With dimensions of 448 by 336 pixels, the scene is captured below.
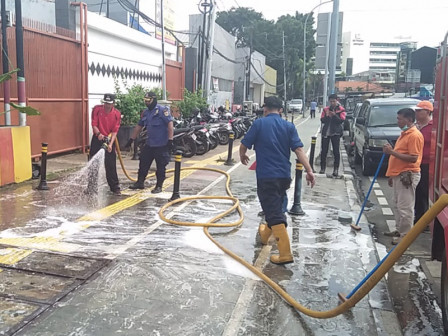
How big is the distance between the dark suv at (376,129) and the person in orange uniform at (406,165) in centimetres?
480

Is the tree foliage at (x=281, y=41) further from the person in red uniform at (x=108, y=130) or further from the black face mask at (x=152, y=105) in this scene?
the person in red uniform at (x=108, y=130)

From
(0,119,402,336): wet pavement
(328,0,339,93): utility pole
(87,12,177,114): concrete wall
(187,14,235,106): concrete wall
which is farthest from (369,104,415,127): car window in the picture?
(187,14,235,106): concrete wall

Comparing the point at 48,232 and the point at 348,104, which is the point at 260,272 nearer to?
the point at 48,232

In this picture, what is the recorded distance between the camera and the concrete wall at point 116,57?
538 inches

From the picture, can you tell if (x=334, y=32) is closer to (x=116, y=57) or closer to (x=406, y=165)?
(x=116, y=57)

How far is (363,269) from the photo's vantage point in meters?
5.00

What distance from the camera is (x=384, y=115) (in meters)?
11.9

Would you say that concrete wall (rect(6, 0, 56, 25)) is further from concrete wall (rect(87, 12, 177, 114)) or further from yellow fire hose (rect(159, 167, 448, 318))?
yellow fire hose (rect(159, 167, 448, 318))

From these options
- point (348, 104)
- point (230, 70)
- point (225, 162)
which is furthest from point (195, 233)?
point (230, 70)

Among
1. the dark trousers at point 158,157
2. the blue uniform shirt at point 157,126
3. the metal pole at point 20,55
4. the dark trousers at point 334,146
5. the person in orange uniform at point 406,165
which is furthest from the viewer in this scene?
the dark trousers at point 334,146

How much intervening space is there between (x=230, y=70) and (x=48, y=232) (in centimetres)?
3360

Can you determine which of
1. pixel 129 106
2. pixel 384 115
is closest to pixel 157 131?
pixel 129 106

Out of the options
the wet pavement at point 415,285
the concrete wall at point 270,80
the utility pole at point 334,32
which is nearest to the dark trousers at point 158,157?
the wet pavement at point 415,285

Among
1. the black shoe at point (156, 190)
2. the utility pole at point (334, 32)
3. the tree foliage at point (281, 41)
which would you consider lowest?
the black shoe at point (156, 190)
